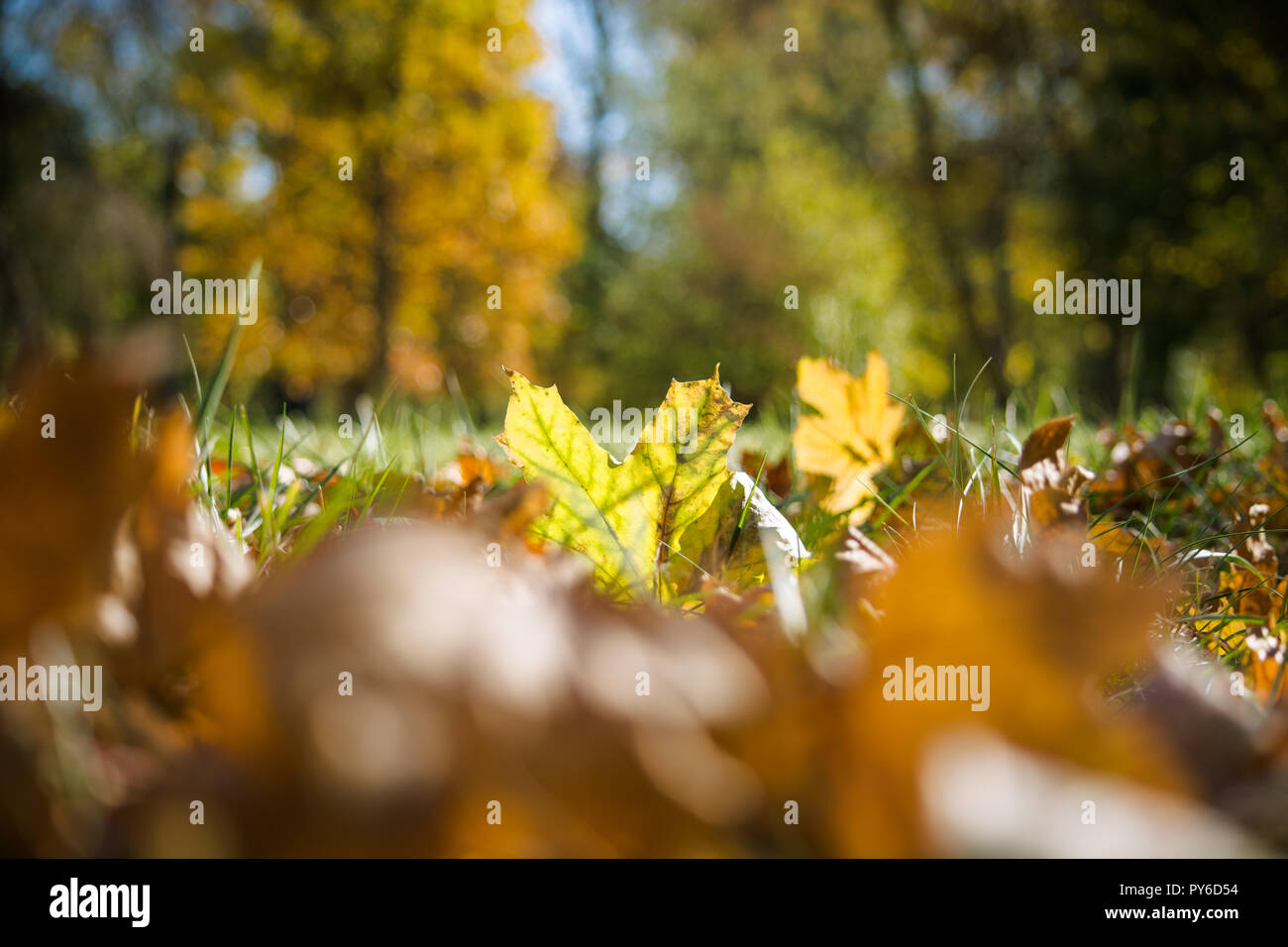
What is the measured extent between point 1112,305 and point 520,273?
305 inches

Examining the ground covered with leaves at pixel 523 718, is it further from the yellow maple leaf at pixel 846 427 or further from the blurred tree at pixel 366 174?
the blurred tree at pixel 366 174

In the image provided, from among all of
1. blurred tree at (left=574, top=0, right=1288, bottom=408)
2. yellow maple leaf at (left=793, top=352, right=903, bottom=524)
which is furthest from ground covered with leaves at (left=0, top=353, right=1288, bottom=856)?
blurred tree at (left=574, top=0, right=1288, bottom=408)

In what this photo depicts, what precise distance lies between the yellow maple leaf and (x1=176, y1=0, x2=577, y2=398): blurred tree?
10559mm

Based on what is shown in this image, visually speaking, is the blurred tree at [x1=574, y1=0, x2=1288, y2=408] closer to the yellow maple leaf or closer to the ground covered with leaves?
the yellow maple leaf

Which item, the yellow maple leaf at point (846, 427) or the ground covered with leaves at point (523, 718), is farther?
the yellow maple leaf at point (846, 427)

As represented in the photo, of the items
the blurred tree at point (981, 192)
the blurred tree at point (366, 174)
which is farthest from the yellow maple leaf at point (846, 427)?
the blurred tree at point (366, 174)

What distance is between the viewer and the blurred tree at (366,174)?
10.9 metres

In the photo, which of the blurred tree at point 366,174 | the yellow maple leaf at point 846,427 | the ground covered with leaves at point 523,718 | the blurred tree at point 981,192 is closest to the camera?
the ground covered with leaves at point 523,718

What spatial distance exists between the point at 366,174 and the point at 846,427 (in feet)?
38.9

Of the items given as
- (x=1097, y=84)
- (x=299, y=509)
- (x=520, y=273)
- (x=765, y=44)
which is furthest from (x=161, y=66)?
(x=299, y=509)

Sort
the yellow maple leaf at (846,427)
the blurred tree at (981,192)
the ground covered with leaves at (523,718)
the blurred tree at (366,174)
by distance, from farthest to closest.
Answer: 1. the blurred tree at (366,174)
2. the blurred tree at (981,192)
3. the yellow maple leaf at (846,427)
4. the ground covered with leaves at (523,718)

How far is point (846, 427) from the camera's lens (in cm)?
82

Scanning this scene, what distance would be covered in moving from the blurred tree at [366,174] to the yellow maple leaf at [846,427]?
10.6 meters

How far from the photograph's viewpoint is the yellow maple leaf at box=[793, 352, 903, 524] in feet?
2.58
